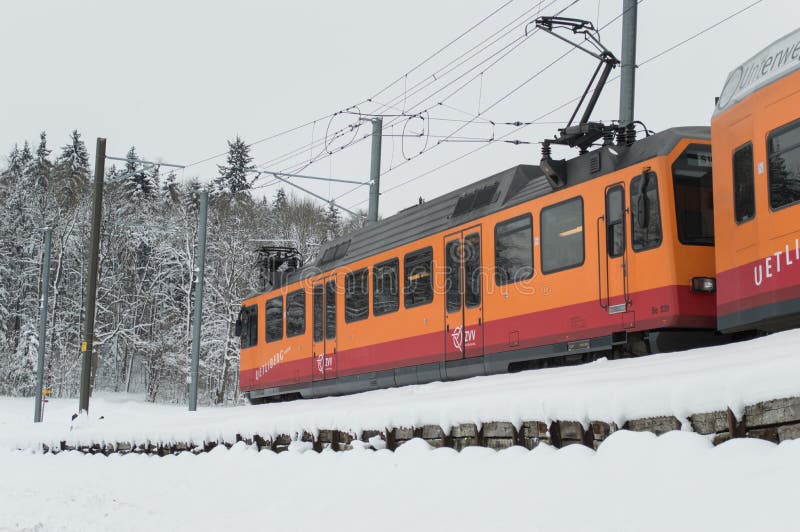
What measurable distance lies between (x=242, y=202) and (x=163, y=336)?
15068mm

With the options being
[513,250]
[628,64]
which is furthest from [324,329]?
[628,64]

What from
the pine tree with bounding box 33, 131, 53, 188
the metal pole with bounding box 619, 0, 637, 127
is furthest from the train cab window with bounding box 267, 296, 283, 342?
the pine tree with bounding box 33, 131, 53, 188

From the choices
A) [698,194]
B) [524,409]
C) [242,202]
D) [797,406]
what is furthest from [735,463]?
[242,202]

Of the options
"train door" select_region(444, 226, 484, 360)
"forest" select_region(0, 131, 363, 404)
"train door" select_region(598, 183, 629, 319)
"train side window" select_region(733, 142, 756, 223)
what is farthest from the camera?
"forest" select_region(0, 131, 363, 404)

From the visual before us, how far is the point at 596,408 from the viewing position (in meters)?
6.65

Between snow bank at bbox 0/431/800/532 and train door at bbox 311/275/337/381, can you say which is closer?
snow bank at bbox 0/431/800/532

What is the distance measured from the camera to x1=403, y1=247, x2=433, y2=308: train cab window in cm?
1566

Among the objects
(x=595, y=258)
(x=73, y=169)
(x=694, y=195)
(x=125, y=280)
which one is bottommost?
(x=595, y=258)

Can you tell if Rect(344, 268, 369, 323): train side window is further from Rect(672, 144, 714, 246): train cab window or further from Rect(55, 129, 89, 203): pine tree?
Rect(55, 129, 89, 203): pine tree

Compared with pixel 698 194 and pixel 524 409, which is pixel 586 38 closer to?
pixel 698 194

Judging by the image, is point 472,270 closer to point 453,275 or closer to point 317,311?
point 453,275

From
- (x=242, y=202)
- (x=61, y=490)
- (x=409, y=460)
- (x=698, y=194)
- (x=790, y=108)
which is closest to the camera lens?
(x=409, y=460)

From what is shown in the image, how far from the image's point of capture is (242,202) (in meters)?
64.1

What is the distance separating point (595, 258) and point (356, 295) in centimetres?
689
